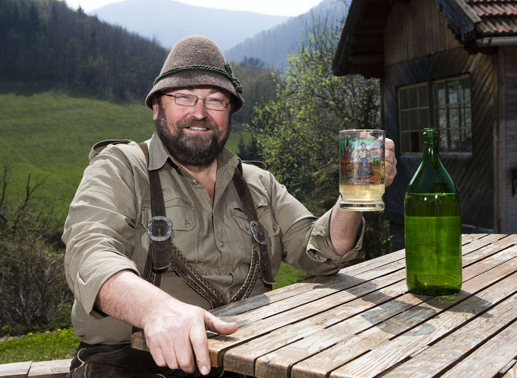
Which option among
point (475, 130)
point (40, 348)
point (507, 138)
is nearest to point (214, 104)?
point (40, 348)

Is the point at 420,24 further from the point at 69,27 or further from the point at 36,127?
the point at 69,27

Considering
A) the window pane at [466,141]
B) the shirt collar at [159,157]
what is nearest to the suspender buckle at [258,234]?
the shirt collar at [159,157]

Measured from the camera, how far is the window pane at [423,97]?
→ 9.50 m

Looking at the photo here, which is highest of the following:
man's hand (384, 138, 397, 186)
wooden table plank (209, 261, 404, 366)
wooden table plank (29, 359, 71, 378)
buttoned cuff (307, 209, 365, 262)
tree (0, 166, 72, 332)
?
man's hand (384, 138, 397, 186)

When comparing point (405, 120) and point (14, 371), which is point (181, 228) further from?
point (405, 120)

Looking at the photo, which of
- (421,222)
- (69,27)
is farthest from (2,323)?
(69,27)

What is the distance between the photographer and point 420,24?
9.59 m

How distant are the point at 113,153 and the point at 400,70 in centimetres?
857

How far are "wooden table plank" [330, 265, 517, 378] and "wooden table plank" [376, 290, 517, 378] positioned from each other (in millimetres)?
25

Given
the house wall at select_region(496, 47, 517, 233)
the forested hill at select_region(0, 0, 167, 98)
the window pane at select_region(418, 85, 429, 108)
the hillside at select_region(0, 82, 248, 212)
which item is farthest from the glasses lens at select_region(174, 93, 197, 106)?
the forested hill at select_region(0, 0, 167, 98)

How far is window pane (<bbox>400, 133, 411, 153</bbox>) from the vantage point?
10.1 meters

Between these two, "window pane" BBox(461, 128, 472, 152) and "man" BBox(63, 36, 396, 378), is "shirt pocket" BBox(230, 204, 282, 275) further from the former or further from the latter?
"window pane" BBox(461, 128, 472, 152)

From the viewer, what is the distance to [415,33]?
31.9ft

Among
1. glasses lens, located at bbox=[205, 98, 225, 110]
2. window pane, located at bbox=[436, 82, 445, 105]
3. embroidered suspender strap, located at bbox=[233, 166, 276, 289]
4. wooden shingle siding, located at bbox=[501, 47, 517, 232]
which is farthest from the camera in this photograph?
window pane, located at bbox=[436, 82, 445, 105]
